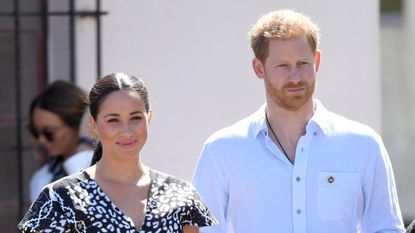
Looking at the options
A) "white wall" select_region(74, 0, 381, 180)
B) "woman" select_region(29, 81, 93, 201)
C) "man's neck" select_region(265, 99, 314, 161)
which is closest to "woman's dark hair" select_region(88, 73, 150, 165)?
"man's neck" select_region(265, 99, 314, 161)

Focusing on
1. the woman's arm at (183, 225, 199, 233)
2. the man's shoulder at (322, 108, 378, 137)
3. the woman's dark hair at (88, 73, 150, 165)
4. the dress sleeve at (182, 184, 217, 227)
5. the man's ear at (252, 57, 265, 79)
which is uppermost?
the man's ear at (252, 57, 265, 79)

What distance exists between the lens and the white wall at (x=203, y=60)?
6008mm

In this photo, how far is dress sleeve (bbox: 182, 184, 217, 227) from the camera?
4195mm

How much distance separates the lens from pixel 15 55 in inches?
237

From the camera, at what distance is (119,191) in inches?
164

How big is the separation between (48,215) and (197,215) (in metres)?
0.52

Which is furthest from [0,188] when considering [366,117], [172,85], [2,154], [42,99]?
[366,117]

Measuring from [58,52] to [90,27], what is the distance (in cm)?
22

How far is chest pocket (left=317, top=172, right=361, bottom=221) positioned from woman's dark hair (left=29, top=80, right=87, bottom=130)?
5.52 feet

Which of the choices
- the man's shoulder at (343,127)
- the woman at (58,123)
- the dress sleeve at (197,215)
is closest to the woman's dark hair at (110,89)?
the dress sleeve at (197,215)

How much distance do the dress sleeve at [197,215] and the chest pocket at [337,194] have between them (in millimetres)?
471

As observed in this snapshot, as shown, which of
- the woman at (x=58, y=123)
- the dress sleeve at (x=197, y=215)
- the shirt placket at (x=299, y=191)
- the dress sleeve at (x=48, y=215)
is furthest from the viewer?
the woman at (x=58, y=123)

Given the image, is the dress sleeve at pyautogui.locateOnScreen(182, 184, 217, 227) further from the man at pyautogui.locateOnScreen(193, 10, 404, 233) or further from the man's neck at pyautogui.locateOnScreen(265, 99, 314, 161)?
the man's neck at pyautogui.locateOnScreen(265, 99, 314, 161)

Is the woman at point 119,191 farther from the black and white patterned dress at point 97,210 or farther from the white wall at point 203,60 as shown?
the white wall at point 203,60
